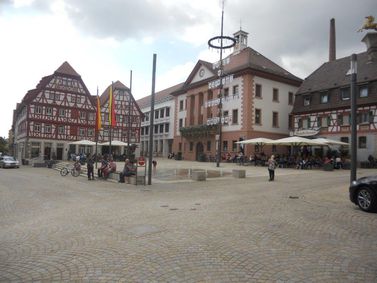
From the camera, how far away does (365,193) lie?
33.1ft

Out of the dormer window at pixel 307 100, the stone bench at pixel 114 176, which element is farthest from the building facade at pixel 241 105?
the stone bench at pixel 114 176

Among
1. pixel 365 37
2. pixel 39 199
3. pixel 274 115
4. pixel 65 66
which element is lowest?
pixel 39 199

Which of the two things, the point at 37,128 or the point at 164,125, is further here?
the point at 164,125

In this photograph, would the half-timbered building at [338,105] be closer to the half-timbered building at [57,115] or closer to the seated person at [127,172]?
the seated person at [127,172]

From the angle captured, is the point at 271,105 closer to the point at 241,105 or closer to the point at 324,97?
the point at 241,105

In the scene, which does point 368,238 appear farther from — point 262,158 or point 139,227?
point 262,158

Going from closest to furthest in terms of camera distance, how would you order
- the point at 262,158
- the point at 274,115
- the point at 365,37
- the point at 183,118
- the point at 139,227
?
the point at 365,37 < the point at 139,227 < the point at 262,158 < the point at 274,115 < the point at 183,118

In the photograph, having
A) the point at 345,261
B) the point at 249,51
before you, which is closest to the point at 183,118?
the point at 249,51

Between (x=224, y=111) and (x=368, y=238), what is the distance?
132 feet

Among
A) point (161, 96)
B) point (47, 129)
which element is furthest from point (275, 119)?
point (47, 129)

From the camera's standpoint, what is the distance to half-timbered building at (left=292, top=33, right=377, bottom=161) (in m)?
36.0

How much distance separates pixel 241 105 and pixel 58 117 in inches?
1178

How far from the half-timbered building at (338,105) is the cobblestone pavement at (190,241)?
27.0 meters

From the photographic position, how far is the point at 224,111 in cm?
4688
